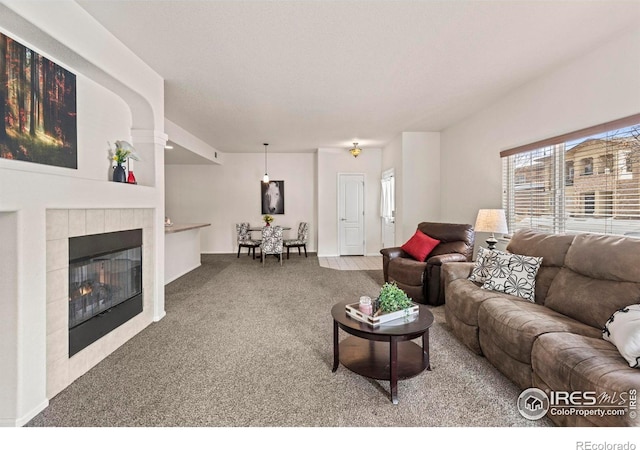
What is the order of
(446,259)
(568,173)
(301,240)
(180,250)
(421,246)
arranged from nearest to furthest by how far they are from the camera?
(568,173) < (446,259) < (421,246) < (180,250) < (301,240)

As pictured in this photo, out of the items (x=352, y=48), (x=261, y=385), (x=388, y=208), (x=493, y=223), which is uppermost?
(x=352, y=48)

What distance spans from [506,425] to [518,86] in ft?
11.5

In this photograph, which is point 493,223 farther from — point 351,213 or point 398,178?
point 351,213

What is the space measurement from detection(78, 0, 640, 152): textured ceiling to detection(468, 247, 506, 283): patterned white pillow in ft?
6.06

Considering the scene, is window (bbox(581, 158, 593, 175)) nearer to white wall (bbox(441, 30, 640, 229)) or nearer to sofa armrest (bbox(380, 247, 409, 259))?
white wall (bbox(441, 30, 640, 229))

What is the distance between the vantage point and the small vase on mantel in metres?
2.77

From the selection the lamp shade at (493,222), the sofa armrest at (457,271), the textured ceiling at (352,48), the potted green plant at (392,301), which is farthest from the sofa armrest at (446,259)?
the textured ceiling at (352,48)

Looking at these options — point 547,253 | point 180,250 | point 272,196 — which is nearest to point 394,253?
point 547,253

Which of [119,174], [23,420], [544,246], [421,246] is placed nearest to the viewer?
[23,420]

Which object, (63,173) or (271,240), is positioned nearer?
(63,173)

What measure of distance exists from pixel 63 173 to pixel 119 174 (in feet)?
1.57

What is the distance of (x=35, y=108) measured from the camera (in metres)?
2.11

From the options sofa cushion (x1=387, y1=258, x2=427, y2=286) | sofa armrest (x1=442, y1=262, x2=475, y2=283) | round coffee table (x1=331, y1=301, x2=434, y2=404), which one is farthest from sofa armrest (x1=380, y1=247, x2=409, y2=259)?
round coffee table (x1=331, y1=301, x2=434, y2=404)

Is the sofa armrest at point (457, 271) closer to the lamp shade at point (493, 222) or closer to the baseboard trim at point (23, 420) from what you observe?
the lamp shade at point (493, 222)
